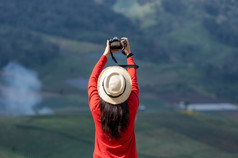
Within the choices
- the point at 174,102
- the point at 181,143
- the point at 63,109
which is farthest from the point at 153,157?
the point at 174,102

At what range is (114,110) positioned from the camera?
2992 mm

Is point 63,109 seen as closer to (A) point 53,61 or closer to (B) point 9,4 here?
(A) point 53,61

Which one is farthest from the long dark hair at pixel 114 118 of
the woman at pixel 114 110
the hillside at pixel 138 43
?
the hillside at pixel 138 43

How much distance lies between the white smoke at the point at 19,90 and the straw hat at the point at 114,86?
56.1ft

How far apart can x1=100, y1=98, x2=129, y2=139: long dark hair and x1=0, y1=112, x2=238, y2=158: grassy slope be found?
5521mm

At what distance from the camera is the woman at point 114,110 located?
2977 mm

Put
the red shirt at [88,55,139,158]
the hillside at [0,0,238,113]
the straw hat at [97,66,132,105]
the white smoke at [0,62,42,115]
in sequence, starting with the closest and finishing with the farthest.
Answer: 1. the straw hat at [97,66,132,105]
2. the red shirt at [88,55,139,158]
3. the white smoke at [0,62,42,115]
4. the hillside at [0,0,238,113]

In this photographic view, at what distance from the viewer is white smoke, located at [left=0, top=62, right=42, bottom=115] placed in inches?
818

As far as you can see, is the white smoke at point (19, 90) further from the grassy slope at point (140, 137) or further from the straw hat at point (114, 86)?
the straw hat at point (114, 86)

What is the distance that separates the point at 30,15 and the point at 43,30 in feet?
5.33

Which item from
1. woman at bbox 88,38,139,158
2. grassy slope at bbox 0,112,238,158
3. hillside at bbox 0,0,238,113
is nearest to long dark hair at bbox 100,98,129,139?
woman at bbox 88,38,139,158

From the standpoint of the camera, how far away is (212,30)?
109ft

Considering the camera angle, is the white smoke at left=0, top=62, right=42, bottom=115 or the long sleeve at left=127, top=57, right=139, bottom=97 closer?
the long sleeve at left=127, top=57, right=139, bottom=97

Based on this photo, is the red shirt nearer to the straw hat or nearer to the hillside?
the straw hat
